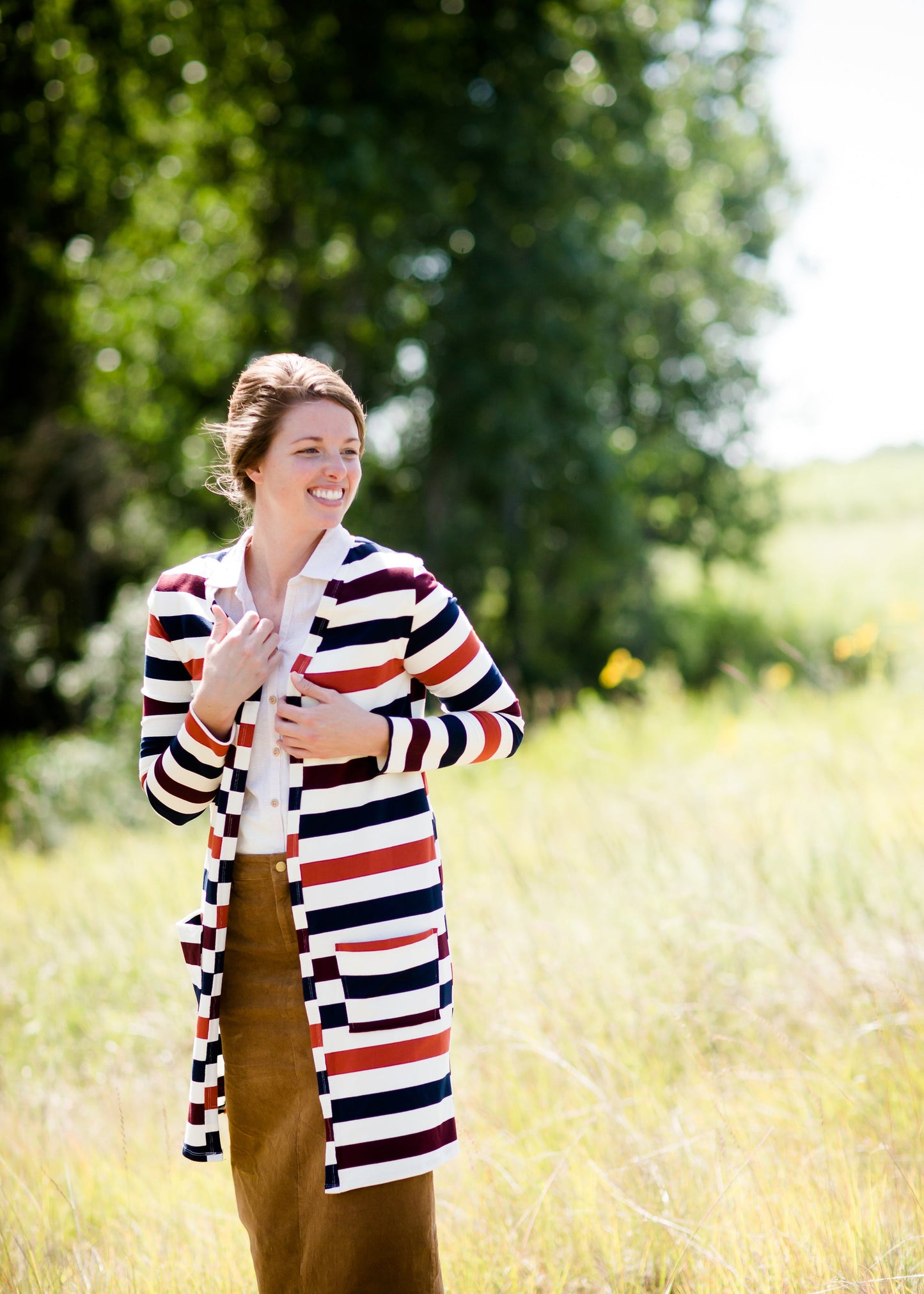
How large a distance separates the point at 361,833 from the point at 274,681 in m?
0.32

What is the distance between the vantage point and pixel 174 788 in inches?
72.6

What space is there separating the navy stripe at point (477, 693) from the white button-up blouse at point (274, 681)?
0.99ft

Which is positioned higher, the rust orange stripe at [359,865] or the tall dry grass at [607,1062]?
the rust orange stripe at [359,865]

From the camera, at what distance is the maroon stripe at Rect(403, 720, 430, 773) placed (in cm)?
174

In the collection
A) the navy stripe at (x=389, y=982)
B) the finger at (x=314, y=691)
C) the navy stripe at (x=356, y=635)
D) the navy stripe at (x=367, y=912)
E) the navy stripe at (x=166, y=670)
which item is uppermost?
the navy stripe at (x=356, y=635)

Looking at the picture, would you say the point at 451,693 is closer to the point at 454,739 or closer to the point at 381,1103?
the point at 454,739

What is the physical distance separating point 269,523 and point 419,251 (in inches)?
455

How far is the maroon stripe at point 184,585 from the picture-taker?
1929 millimetres

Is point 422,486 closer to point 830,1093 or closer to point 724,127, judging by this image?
point 724,127

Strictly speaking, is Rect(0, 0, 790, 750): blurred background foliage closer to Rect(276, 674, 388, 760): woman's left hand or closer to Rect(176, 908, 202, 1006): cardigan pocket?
Rect(176, 908, 202, 1006): cardigan pocket

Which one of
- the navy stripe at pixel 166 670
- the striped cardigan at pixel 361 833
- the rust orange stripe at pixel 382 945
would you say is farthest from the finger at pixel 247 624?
the rust orange stripe at pixel 382 945

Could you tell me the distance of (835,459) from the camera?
100 feet

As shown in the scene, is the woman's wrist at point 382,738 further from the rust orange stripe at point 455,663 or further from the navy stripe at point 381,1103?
the navy stripe at point 381,1103

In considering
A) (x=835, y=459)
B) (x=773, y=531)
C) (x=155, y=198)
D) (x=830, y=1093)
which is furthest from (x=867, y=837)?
(x=835, y=459)
